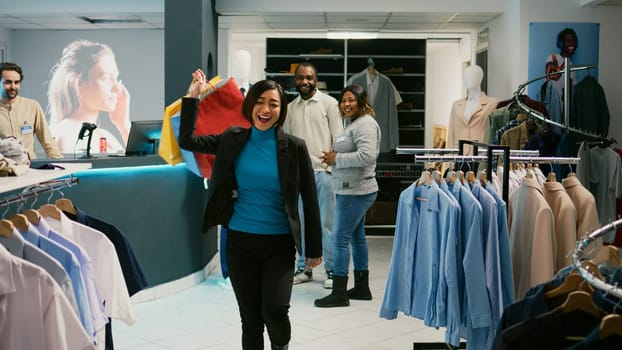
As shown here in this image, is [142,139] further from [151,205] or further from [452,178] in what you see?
[452,178]

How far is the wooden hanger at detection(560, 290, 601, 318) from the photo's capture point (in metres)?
1.87

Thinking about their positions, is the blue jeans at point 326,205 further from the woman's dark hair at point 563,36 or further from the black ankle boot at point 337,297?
the woman's dark hair at point 563,36

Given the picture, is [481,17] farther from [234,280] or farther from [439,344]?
[234,280]

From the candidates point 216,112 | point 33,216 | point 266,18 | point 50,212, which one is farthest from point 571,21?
point 33,216

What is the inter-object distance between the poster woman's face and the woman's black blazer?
8.99 m

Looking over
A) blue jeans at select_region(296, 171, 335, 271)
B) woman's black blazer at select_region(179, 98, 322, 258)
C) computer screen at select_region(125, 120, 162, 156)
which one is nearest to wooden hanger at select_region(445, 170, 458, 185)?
woman's black blazer at select_region(179, 98, 322, 258)

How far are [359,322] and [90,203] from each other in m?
2.01

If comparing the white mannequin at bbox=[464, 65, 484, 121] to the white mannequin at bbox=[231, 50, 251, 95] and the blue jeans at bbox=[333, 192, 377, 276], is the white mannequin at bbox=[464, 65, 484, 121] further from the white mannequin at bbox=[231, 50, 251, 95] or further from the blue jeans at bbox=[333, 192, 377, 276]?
the blue jeans at bbox=[333, 192, 377, 276]

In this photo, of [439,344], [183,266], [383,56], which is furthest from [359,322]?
[383,56]

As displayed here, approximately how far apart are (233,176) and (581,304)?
1.82m

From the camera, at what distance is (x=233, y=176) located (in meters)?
3.33

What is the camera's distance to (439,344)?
4188mm

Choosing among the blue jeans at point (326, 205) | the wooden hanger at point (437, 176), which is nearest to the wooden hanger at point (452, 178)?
the wooden hanger at point (437, 176)

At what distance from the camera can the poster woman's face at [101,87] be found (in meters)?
12.0
